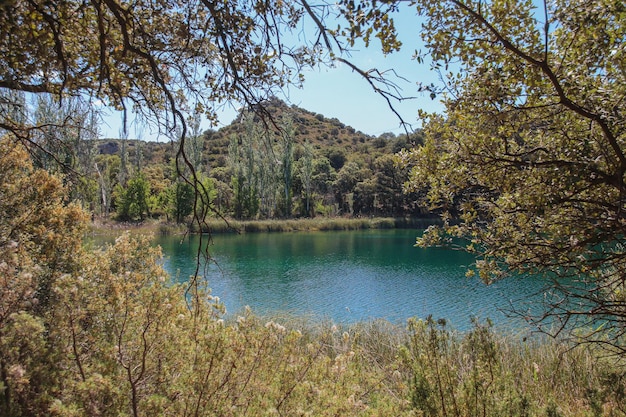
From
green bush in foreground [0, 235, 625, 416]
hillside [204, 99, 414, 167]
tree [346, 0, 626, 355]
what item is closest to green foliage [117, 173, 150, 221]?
hillside [204, 99, 414, 167]

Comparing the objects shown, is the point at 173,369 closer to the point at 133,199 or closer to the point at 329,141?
the point at 133,199

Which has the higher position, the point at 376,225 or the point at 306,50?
the point at 306,50

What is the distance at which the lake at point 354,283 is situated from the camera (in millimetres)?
11875

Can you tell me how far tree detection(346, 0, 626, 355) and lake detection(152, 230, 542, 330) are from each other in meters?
3.16

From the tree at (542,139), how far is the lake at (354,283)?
3.16m

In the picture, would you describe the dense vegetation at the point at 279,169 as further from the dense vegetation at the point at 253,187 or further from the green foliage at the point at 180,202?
the green foliage at the point at 180,202

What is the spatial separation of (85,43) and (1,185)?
1.83 meters

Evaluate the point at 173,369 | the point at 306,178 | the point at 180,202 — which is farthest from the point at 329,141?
the point at 173,369

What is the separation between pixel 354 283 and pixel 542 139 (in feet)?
46.8

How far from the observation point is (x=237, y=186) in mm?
43844

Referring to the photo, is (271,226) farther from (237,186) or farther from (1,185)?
(1,185)

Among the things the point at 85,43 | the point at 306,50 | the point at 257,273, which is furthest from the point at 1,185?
the point at 257,273

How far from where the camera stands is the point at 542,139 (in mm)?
3051

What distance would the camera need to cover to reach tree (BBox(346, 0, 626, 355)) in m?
2.47
